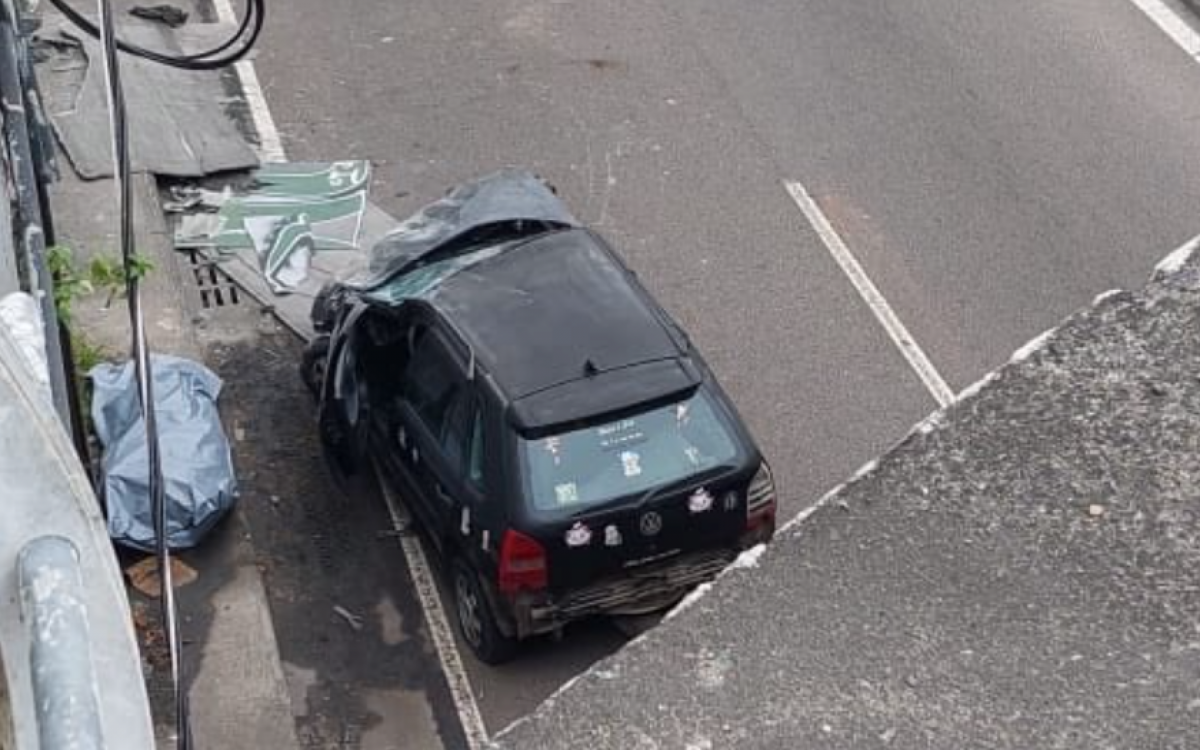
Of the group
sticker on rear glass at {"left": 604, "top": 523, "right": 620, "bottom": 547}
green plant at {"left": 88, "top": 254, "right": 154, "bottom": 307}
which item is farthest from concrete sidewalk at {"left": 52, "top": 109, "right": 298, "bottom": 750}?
sticker on rear glass at {"left": 604, "top": 523, "right": 620, "bottom": 547}

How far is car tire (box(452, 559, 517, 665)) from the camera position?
440 inches

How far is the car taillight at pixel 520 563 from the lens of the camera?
10.6 m

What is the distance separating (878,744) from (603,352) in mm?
6734

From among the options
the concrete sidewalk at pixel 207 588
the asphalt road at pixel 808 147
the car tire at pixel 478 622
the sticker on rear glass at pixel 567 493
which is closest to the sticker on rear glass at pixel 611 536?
the sticker on rear glass at pixel 567 493

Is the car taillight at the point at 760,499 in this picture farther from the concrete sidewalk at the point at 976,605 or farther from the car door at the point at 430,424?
the concrete sidewalk at the point at 976,605

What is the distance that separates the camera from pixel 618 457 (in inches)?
421

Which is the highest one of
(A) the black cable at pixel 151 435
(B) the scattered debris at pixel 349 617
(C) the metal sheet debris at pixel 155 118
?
(A) the black cable at pixel 151 435

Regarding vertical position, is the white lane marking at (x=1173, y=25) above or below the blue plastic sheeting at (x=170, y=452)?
above

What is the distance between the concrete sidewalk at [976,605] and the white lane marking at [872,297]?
309 inches

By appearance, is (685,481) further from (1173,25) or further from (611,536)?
(1173,25)

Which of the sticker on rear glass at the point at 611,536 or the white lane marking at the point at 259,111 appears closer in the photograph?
the sticker on rear glass at the point at 611,536

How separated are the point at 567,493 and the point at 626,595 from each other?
2.25 ft

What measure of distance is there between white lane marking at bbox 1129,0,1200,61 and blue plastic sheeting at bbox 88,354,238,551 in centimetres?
859

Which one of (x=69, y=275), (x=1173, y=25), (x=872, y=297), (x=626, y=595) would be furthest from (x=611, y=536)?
(x=1173, y=25)
